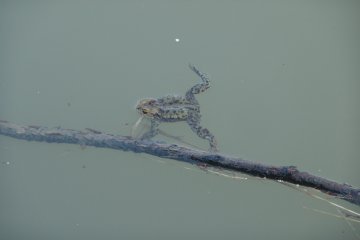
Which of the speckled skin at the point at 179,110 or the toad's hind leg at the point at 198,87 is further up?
the toad's hind leg at the point at 198,87

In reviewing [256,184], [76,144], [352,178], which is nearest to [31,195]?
Answer: [76,144]

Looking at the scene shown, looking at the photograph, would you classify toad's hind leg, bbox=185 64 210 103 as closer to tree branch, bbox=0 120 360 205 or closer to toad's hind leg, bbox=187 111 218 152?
toad's hind leg, bbox=187 111 218 152

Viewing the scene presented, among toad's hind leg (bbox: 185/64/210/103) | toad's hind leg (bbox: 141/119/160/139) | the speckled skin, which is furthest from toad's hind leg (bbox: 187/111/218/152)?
toad's hind leg (bbox: 141/119/160/139)

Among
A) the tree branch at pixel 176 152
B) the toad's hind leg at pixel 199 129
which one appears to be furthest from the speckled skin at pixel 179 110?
the tree branch at pixel 176 152

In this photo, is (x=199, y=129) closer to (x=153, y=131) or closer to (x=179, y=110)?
(x=179, y=110)

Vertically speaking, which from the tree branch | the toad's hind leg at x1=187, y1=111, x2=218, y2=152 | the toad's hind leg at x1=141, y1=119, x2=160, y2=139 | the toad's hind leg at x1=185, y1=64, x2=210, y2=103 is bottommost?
the tree branch

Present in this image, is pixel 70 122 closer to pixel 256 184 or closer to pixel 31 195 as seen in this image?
pixel 31 195

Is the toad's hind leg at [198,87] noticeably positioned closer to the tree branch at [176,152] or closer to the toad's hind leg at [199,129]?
the toad's hind leg at [199,129]
